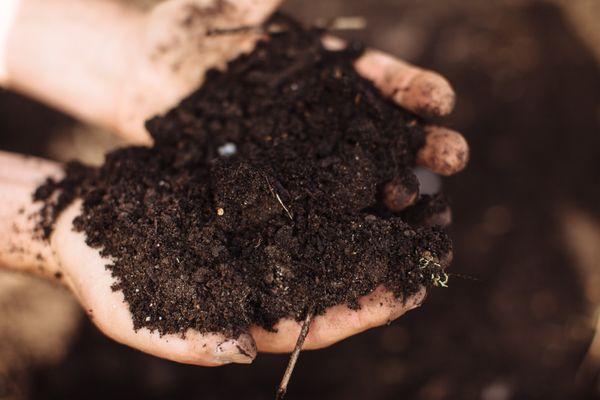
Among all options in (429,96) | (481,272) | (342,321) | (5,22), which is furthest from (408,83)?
(5,22)

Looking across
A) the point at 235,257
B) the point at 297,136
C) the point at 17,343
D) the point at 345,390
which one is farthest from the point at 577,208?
the point at 17,343

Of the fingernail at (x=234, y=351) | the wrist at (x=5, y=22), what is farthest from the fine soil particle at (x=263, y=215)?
the wrist at (x=5, y=22)

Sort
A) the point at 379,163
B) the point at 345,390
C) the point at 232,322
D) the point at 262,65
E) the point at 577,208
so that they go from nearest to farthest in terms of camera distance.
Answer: the point at 232,322 → the point at 379,163 → the point at 262,65 → the point at 345,390 → the point at 577,208

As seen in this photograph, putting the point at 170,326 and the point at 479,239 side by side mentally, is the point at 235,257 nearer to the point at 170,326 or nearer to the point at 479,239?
the point at 170,326

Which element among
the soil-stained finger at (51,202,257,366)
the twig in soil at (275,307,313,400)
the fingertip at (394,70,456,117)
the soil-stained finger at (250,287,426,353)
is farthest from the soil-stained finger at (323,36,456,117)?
the soil-stained finger at (51,202,257,366)

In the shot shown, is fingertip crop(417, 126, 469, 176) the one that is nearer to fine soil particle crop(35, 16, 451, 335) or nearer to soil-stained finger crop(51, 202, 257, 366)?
fine soil particle crop(35, 16, 451, 335)

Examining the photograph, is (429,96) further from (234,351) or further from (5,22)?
(5,22)
